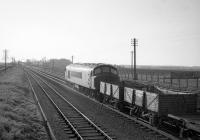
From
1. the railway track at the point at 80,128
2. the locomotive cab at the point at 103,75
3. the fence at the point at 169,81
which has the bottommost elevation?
the railway track at the point at 80,128

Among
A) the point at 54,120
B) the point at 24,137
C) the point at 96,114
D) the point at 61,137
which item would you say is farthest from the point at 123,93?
the point at 24,137

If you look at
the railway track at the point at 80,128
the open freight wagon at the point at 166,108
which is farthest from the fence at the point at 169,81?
the railway track at the point at 80,128

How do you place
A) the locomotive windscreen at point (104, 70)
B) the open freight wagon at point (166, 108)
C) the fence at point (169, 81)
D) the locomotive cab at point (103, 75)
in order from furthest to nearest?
the fence at point (169, 81)
the locomotive windscreen at point (104, 70)
the locomotive cab at point (103, 75)
the open freight wagon at point (166, 108)

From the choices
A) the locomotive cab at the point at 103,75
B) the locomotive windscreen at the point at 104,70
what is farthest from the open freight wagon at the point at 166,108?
the locomotive windscreen at the point at 104,70

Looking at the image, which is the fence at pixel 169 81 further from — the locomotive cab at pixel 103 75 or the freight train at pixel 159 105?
the freight train at pixel 159 105

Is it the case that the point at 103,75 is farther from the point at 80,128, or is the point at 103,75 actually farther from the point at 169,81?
the point at 169,81

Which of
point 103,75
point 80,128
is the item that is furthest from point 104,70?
point 80,128

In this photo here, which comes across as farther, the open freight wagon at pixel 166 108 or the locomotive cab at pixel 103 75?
the locomotive cab at pixel 103 75

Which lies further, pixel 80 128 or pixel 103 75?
pixel 103 75

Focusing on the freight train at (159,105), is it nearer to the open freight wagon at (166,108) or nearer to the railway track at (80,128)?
the open freight wagon at (166,108)

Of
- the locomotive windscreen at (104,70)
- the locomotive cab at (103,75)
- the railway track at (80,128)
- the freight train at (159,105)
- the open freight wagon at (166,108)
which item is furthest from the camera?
the locomotive windscreen at (104,70)

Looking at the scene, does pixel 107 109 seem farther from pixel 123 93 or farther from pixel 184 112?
pixel 184 112

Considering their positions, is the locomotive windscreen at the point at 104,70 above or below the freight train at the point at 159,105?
above

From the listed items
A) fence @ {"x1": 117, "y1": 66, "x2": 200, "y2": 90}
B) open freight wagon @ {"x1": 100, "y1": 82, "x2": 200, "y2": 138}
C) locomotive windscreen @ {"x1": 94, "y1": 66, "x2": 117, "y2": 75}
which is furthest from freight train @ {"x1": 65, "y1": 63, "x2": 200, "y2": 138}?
fence @ {"x1": 117, "y1": 66, "x2": 200, "y2": 90}
